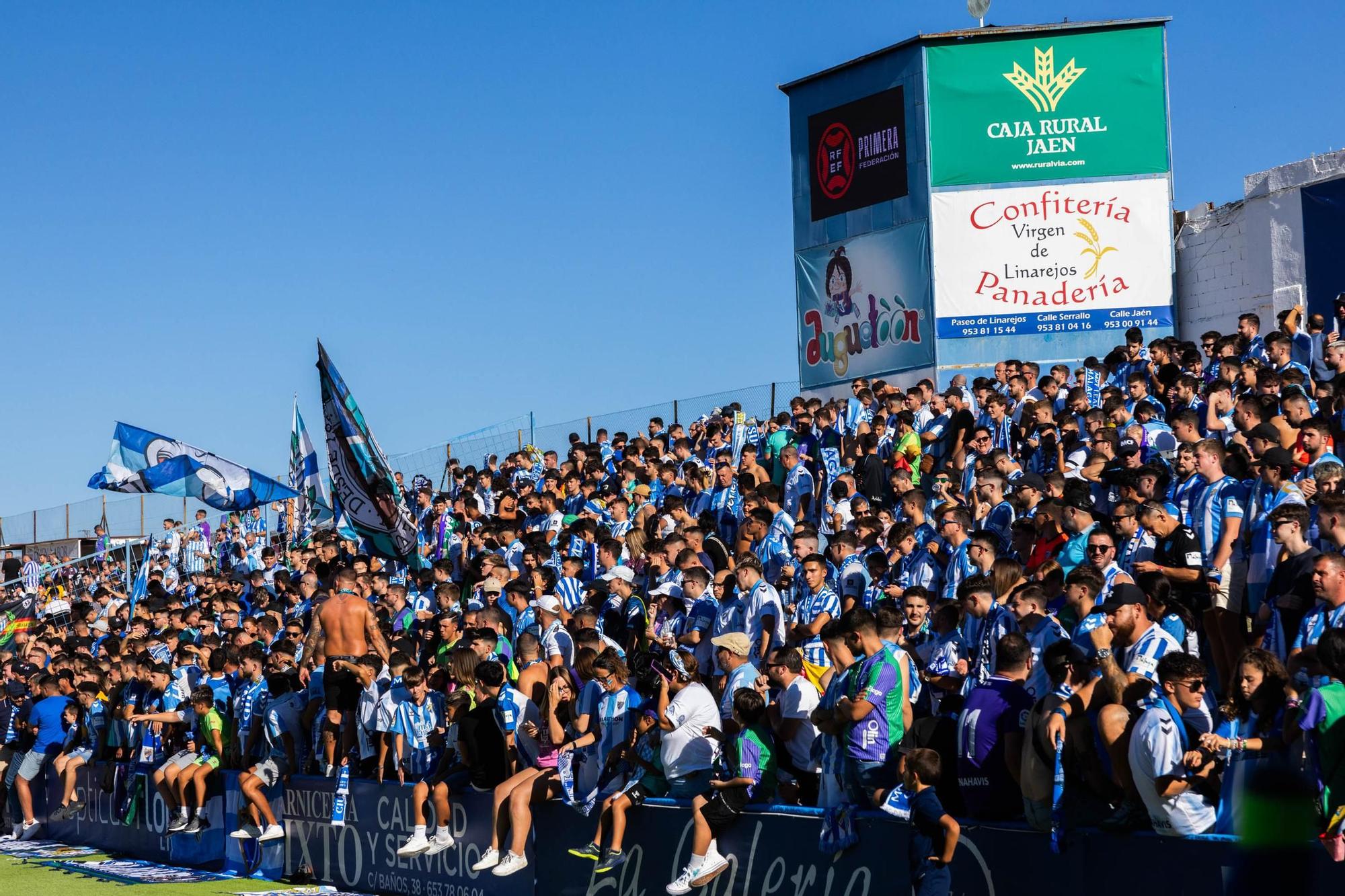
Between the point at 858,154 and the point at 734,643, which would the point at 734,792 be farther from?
the point at 858,154

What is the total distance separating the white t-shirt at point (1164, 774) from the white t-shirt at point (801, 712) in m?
2.56

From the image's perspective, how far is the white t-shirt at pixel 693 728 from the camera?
980cm

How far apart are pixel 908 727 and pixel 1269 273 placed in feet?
44.0

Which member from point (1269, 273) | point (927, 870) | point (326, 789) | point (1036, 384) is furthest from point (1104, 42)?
point (927, 870)

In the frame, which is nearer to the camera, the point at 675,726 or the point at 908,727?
the point at 908,727

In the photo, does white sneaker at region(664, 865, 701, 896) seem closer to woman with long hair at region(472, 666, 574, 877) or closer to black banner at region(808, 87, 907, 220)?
woman with long hair at region(472, 666, 574, 877)

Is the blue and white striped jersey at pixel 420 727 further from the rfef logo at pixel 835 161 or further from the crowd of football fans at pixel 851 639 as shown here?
the rfef logo at pixel 835 161

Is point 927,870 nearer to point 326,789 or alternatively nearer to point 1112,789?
point 1112,789

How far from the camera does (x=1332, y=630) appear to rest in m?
6.70

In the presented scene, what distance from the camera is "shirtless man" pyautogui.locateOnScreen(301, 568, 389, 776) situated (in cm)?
1305

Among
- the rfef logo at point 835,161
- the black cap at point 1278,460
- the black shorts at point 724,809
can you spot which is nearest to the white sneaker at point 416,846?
the black shorts at point 724,809

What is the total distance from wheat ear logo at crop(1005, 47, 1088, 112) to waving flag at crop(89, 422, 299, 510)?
40.9 ft

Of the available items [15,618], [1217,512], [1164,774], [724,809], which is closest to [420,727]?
[724,809]

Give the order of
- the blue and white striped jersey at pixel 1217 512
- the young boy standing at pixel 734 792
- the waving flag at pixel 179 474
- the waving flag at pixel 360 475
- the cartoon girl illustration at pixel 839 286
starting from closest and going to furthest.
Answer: the young boy standing at pixel 734 792, the blue and white striped jersey at pixel 1217 512, the waving flag at pixel 360 475, the cartoon girl illustration at pixel 839 286, the waving flag at pixel 179 474
